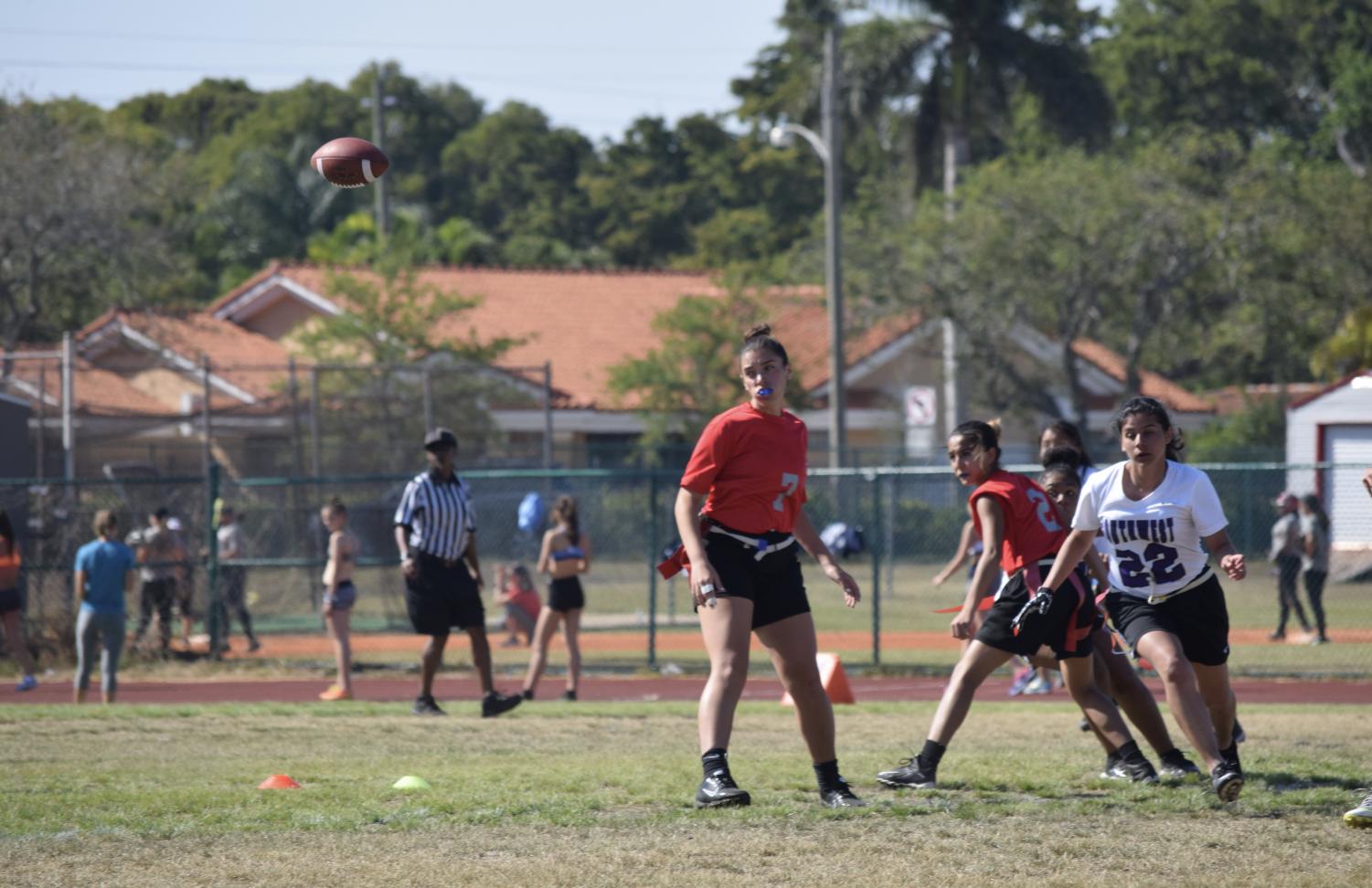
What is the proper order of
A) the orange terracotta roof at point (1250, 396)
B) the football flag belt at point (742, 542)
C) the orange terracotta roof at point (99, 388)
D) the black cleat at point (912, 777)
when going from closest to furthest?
1. the football flag belt at point (742, 542)
2. the black cleat at point (912, 777)
3. the orange terracotta roof at point (99, 388)
4. the orange terracotta roof at point (1250, 396)

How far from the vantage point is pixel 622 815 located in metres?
7.34

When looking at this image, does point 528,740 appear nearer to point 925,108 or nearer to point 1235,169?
point 925,108

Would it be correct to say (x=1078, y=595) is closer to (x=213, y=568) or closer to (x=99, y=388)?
(x=213, y=568)

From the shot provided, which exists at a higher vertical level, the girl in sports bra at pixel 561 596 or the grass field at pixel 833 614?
the girl in sports bra at pixel 561 596

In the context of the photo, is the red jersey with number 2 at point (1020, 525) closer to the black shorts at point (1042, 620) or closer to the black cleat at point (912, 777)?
the black shorts at point (1042, 620)

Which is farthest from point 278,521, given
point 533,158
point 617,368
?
point 533,158

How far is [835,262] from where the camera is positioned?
28969mm

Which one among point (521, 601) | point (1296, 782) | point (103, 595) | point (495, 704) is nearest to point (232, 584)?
point (521, 601)

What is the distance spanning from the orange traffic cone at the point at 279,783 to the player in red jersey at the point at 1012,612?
2799 mm

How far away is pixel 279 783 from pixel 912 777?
302cm

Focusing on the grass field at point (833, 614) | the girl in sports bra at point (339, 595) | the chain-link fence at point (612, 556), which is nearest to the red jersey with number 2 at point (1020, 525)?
the girl in sports bra at point (339, 595)

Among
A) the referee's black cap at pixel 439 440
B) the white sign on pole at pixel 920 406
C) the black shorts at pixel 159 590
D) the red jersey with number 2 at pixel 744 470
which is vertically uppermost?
the white sign on pole at pixel 920 406

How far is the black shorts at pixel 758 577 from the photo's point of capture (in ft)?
24.4

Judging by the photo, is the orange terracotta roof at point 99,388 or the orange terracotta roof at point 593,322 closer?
the orange terracotta roof at point 99,388
